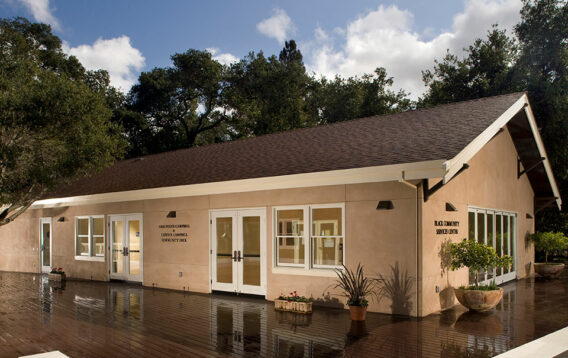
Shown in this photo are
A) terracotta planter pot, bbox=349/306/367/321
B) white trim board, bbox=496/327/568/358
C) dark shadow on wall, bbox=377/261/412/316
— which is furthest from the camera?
dark shadow on wall, bbox=377/261/412/316

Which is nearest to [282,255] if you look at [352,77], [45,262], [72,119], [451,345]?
[451,345]

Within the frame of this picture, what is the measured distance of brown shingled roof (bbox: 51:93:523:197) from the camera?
31.1 feet

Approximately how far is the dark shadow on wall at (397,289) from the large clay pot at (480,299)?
1.26m

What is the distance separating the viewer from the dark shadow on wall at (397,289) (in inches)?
345

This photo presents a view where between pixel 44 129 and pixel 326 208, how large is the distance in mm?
6658

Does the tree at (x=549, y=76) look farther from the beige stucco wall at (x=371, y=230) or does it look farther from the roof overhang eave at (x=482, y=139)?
the roof overhang eave at (x=482, y=139)

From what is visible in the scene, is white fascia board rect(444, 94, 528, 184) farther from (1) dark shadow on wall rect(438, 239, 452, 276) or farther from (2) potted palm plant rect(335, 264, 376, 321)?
(2) potted palm plant rect(335, 264, 376, 321)

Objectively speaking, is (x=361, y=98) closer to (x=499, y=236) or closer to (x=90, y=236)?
(x=499, y=236)

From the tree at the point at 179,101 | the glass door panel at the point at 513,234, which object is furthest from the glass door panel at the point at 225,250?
the tree at the point at 179,101

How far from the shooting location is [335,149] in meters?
11.2

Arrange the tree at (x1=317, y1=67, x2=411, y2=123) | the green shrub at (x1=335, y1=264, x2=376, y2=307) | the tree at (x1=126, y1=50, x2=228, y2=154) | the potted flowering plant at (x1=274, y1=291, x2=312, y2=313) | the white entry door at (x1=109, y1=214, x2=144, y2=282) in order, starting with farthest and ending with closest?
the tree at (x1=126, y1=50, x2=228, y2=154)
the tree at (x1=317, y1=67, x2=411, y2=123)
the white entry door at (x1=109, y1=214, x2=144, y2=282)
the potted flowering plant at (x1=274, y1=291, x2=312, y2=313)
the green shrub at (x1=335, y1=264, x2=376, y2=307)

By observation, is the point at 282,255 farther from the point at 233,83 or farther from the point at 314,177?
the point at 233,83

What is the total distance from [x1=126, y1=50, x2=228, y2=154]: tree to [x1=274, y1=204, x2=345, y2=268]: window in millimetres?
25118

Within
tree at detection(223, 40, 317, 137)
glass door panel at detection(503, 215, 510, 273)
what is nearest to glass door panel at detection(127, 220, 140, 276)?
glass door panel at detection(503, 215, 510, 273)
